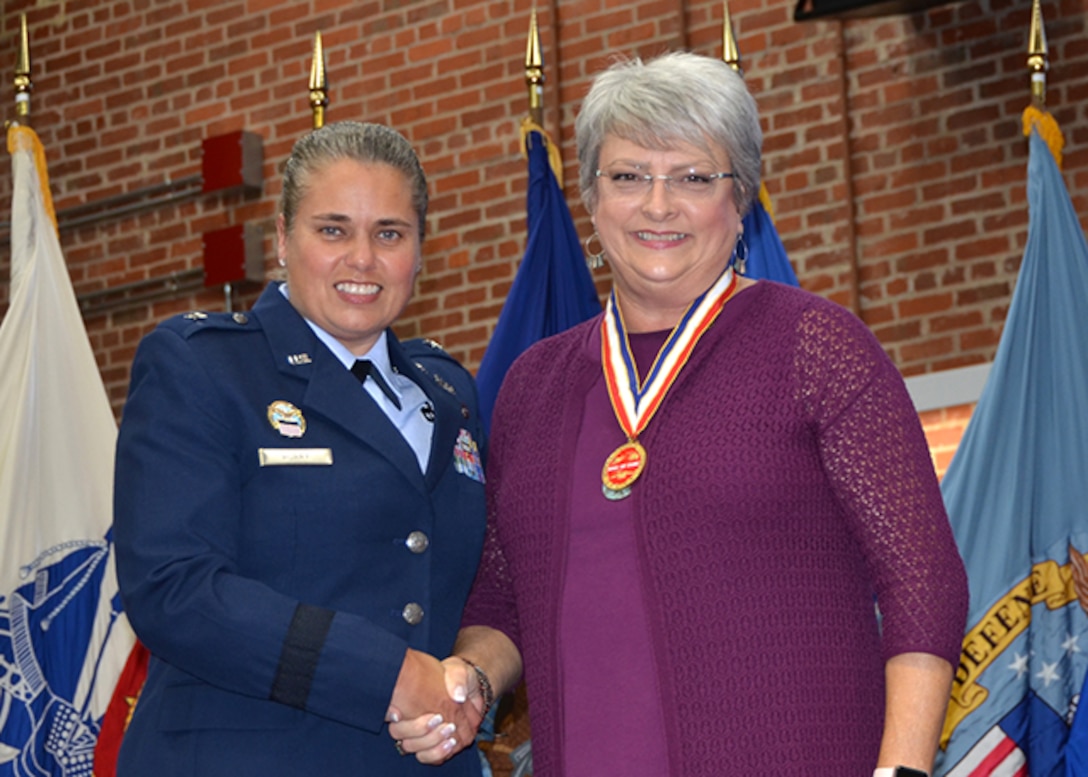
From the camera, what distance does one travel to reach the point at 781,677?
6.59ft

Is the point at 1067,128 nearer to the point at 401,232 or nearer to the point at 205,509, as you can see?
the point at 401,232

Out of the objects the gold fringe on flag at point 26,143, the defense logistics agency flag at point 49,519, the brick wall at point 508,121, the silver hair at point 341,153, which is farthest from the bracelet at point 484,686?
the brick wall at point 508,121

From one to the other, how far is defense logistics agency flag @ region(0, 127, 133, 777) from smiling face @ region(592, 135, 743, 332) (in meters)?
2.53

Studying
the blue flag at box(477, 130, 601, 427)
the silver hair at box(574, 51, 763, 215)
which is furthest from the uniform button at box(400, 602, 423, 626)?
the blue flag at box(477, 130, 601, 427)

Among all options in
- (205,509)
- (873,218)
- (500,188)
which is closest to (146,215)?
(500,188)

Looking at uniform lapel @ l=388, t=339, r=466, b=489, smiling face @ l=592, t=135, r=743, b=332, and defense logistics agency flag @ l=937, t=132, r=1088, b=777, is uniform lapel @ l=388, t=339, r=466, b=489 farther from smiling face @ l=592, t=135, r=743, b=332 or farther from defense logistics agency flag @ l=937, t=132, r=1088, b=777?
defense logistics agency flag @ l=937, t=132, r=1088, b=777

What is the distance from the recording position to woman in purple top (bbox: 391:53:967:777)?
6.54 ft

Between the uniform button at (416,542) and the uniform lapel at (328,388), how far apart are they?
69mm

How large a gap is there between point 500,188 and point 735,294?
3.92 m

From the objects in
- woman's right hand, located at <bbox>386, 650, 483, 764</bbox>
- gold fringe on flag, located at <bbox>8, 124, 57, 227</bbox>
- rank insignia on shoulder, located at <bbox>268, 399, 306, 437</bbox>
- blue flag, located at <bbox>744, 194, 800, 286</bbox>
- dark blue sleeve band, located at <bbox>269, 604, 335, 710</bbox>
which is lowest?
woman's right hand, located at <bbox>386, 650, 483, 764</bbox>

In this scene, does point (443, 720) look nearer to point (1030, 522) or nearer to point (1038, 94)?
point (1030, 522)

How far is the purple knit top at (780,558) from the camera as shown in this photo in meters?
1.99

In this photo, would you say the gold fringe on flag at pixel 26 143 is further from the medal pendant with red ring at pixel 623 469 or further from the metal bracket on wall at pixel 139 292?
the medal pendant with red ring at pixel 623 469

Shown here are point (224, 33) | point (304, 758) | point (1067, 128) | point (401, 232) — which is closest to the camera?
point (304, 758)
